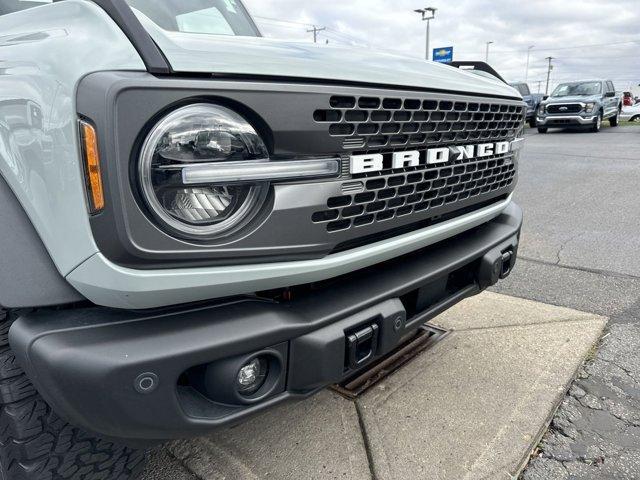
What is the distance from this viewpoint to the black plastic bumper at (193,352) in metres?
1.26

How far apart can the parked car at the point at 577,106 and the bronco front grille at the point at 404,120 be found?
18690mm

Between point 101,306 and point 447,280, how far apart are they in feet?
4.85

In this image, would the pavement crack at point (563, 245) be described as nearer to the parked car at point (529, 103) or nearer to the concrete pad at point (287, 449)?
the concrete pad at point (287, 449)

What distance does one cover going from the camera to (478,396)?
2.55 meters

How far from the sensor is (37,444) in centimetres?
150

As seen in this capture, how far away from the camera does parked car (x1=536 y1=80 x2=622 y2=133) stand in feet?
60.7

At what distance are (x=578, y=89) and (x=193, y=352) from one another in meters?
22.3

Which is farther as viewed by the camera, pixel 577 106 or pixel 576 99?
pixel 576 99

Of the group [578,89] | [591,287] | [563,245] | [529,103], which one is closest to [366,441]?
[591,287]

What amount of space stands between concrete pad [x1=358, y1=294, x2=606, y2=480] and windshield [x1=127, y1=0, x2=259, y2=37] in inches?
78.3

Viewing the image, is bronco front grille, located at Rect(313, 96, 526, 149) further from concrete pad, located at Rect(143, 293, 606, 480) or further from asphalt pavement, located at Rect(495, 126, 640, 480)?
asphalt pavement, located at Rect(495, 126, 640, 480)

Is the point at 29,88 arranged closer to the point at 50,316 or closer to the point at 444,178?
the point at 50,316

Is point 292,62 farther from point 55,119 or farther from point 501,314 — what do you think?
point 501,314

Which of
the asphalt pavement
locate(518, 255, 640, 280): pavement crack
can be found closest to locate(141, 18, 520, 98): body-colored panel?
the asphalt pavement
